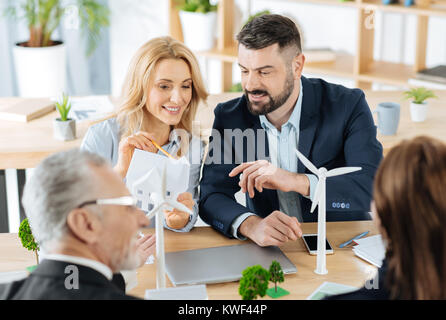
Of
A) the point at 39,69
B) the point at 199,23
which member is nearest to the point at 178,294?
the point at 199,23

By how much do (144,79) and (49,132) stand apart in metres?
0.77

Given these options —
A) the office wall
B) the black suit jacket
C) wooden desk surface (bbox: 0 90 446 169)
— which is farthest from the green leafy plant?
the black suit jacket

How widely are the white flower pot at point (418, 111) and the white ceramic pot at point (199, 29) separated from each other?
2.26 m

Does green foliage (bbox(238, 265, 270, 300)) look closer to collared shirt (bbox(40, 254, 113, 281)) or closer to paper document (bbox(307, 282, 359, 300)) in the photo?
paper document (bbox(307, 282, 359, 300))

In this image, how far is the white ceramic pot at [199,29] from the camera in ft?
16.3

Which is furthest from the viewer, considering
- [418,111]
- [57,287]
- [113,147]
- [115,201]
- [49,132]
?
[418,111]

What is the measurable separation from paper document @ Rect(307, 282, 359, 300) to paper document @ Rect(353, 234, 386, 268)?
0.18m

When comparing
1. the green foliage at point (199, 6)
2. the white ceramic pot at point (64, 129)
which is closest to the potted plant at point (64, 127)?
the white ceramic pot at point (64, 129)

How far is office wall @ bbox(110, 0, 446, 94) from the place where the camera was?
15.5ft

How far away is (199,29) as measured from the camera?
5.04 meters

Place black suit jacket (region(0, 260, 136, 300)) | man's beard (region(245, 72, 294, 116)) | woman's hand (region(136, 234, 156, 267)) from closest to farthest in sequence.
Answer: black suit jacket (region(0, 260, 136, 300))
woman's hand (region(136, 234, 156, 267))
man's beard (region(245, 72, 294, 116))

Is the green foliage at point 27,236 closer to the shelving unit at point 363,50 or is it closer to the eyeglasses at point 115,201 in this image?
the eyeglasses at point 115,201

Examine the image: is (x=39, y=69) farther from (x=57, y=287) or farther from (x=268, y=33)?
(x=57, y=287)

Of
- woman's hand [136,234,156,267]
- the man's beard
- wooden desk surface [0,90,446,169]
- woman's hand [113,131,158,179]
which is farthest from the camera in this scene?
wooden desk surface [0,90,446,169]
